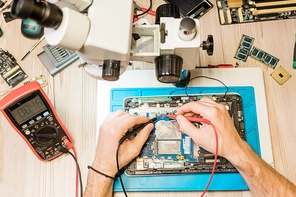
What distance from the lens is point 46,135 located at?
87 cm

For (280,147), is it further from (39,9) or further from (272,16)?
(39,9)

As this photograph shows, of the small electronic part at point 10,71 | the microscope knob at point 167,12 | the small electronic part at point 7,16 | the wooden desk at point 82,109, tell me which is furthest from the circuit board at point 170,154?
the small electronic part at point 7,16

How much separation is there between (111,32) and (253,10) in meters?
0.82

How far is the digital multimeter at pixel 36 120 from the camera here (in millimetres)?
801

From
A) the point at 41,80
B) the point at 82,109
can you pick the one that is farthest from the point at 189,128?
the point at 41,80

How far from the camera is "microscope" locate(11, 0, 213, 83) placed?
0.49 meters

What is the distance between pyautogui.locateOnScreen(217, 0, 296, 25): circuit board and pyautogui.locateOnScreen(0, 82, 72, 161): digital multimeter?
89 centimetres

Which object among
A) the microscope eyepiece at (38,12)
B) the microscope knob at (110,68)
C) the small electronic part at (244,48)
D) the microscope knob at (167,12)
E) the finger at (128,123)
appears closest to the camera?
the microscope eyepiece at (38,12)

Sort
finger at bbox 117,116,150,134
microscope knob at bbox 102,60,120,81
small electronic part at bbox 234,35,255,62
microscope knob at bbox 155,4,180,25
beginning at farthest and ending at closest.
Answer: small electronic part at bbox 234,35,255,62 < finger at bbox 117,116,150,134 < microscope knob at bbox 155,4,180,25 < microscope knob at bbox 102,60,120,81

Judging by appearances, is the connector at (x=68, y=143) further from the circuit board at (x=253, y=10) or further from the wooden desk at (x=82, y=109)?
the circuit board at (x=253, y=10)

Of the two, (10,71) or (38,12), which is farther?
(10,71)

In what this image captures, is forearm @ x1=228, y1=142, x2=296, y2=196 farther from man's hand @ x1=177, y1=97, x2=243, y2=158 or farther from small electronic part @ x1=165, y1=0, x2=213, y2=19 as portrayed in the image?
small electronic part @ x1=165, y1=0, x2=213, y2=19

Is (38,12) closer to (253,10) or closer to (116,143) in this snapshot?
(116,143)

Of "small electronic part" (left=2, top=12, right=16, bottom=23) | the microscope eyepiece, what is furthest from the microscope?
"small electronic part" (left=2, top=12, right=16, bottom=23)
